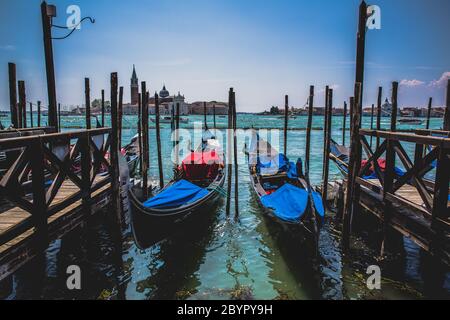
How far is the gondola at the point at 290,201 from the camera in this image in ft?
15.9

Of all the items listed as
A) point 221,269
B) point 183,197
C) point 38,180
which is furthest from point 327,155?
point 38,180

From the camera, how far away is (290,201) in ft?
19.1

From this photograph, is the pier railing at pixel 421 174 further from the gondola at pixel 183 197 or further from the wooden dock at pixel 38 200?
the wooden dock at pixel 38 200

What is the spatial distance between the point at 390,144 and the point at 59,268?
5739mm

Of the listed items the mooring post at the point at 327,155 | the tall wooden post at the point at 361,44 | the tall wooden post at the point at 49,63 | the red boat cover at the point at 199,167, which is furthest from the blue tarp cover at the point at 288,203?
the tall wooden post at the point at 49,63

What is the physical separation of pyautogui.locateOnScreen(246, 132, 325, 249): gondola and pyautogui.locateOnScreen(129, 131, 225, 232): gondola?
3.95ft

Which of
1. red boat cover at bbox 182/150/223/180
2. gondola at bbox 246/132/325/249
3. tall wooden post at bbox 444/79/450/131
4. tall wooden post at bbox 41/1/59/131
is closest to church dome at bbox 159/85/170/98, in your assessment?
red boat cover at bbox 182/150/223/180

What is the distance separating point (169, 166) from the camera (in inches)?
642

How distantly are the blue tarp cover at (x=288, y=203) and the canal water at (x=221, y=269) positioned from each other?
Answer: 53 cm

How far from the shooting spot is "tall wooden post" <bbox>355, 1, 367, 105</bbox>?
511 cm

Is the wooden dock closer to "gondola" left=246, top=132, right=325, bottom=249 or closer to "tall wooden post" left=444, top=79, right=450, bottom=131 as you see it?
"gondola" left=246, top=132, right=325, bottom=249

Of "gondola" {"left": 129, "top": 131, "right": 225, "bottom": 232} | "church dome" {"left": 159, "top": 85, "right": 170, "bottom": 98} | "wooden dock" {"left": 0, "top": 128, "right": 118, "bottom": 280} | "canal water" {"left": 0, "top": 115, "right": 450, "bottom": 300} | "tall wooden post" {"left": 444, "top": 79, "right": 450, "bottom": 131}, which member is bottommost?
"canal water" {"left": 0, "top": 115, "right": 450, "bottom": 300}
